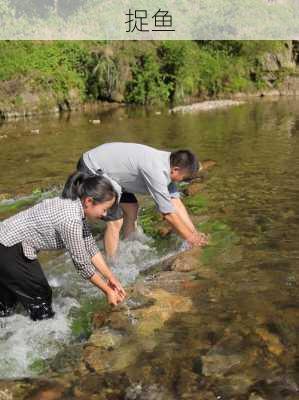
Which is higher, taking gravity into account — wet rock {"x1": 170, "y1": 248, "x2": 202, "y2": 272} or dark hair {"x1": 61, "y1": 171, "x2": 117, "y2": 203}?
dark hair {"x1": 61, "y1": 171, "x2": 117, "y2": 203}

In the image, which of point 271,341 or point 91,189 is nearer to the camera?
point 91,189

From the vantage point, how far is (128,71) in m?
27.2

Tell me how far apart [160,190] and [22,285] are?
1.76m

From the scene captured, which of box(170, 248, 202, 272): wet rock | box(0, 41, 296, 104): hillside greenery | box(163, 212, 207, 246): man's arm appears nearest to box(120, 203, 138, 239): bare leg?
box(170, 248, 202, 272): wet rock

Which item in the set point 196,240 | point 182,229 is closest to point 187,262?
point 196,240

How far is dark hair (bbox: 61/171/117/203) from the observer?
427 centimetres

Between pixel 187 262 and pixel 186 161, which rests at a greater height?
pixel 186 161

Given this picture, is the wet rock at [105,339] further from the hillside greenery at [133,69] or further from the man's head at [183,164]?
the hillside greenery at [133,69]

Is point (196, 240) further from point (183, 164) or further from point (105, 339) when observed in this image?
point (105, 339)

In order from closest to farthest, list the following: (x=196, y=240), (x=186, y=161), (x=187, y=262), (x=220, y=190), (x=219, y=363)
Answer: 1. (x=219, y=363)
2. (x=186, y=161)
3. (x=196, y=240)
4. (x=187, y=262)
5. (x=220, y=190)

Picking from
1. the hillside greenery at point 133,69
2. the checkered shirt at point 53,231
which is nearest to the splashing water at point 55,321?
the checkered shirt at point 53,231

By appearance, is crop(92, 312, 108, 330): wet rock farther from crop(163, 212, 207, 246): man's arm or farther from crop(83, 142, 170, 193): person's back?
crop(83, 142, 170, 193): person's back

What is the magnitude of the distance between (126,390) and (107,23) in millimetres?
28849

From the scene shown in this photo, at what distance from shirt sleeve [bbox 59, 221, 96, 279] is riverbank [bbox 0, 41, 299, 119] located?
2030cm
